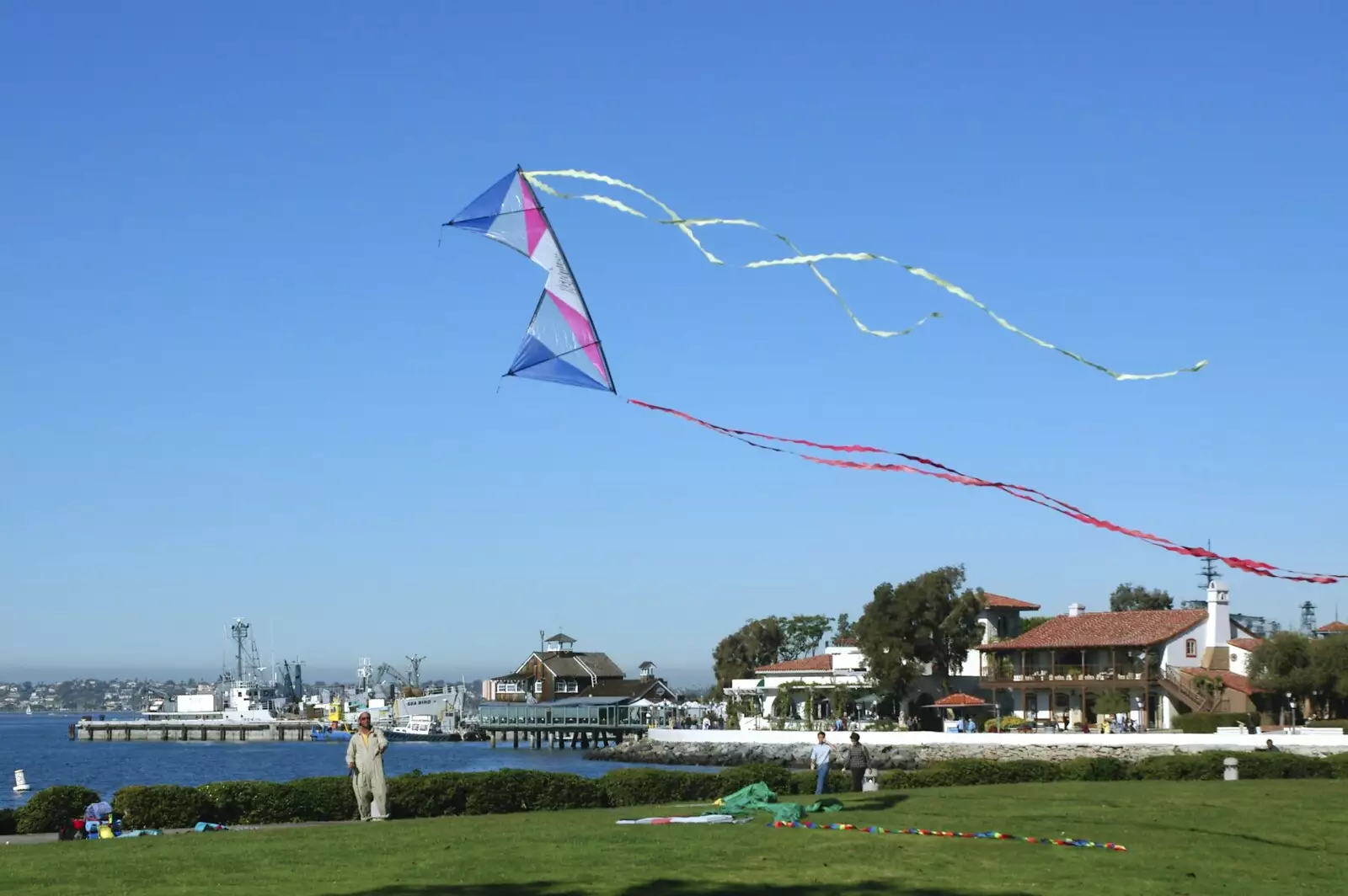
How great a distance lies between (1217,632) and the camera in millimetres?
82188

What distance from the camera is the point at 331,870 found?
18.2 meters

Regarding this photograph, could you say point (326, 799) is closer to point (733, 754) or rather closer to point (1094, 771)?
point (1094, 771)

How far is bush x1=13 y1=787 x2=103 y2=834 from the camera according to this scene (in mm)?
25562

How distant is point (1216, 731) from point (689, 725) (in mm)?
58207

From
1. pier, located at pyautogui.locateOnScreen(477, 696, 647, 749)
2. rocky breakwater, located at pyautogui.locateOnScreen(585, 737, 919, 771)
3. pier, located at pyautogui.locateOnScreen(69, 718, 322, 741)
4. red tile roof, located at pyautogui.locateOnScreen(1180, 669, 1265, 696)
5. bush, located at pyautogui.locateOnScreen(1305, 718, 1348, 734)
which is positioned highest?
red tile roof, located at pyautogui.locateOnScreen(1180, 669, 1265, 696)

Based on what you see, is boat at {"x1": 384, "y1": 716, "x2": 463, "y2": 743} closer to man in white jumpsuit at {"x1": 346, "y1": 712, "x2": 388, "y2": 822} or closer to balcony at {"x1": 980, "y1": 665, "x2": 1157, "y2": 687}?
balcony at {"x1": 980, "y1": 665, "x2": 1157, "y2": 687}

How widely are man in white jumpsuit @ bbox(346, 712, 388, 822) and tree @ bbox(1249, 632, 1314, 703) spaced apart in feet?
192

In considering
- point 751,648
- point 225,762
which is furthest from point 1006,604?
point 225,762

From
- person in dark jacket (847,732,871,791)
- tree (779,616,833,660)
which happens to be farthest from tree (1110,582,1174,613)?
person in dark jacket (847,732,871,791)

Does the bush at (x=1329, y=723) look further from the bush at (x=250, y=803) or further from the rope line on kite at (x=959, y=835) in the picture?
the bush at (x=250, y=803)

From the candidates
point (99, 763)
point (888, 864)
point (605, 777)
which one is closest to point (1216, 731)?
point (605, 777)

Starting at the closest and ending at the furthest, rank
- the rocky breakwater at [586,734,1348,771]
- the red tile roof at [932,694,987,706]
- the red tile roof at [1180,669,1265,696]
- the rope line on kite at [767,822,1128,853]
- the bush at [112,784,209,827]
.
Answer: the rope line on kite at [767,822,1128,853]
the bush at [112,784,209,827]
the rocky breakwater at [586,734,1348,771]
the red tile roof at [1180,669,1265,696]
the red tile roof at [932,694,987,706]

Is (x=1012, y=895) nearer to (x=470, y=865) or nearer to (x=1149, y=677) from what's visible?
(x=470, y=865)

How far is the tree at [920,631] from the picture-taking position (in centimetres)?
9269
